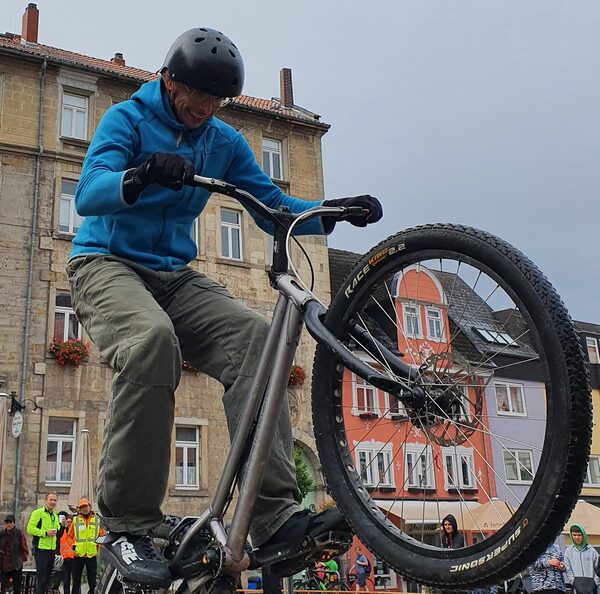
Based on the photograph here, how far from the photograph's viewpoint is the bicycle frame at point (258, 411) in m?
3.04

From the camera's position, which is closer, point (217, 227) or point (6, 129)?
point (6, 129)

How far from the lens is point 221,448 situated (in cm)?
2402

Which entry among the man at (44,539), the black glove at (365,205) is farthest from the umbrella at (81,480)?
the black glove at (365,205)

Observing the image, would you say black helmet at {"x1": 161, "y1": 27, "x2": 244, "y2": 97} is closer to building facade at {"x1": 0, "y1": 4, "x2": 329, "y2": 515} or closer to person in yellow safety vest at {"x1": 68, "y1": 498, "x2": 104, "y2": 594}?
person in yellow safety vest at {"x1": 68, "y1": 498, "x2": 104, "y2": 594}

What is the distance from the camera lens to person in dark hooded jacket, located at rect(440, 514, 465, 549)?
2554 mm

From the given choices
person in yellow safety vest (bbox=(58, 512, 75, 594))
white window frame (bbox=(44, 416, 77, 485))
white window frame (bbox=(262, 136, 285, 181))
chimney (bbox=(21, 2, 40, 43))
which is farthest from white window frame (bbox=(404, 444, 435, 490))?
chimney (bbox=(21, 2, 40, 43))

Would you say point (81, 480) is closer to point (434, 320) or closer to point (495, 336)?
point (434, 320)

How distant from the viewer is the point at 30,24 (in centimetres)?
2614

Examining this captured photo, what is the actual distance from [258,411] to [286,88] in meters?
28.8

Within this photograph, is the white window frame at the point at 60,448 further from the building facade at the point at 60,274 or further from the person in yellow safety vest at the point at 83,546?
the person in yellow safety vest at the point at 83,546

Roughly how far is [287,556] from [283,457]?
1.40 feet

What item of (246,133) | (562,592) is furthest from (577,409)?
(246,133)

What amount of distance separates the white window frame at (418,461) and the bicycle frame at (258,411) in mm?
326

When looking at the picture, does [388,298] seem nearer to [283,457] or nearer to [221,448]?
[283,457]
